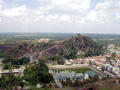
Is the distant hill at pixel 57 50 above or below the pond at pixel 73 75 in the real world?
above

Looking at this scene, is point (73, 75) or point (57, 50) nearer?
point (73, 75)

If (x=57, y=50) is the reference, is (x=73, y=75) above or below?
below

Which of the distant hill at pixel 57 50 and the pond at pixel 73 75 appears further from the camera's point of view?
the distant hill at pixel 57 50

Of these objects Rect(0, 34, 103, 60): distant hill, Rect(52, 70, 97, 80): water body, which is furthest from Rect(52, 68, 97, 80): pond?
Rect(0, 34, 103, 60): distant hill

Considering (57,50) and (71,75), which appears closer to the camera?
(71,75)

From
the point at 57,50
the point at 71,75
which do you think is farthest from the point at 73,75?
the point at 57,50

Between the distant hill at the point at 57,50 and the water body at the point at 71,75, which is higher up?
the distant hill at the point at 57,50

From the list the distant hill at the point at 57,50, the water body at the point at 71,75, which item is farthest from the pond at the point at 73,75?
the distant hill at the point at 57,50

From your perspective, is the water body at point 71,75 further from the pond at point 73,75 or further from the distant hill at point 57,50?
the distant hill at point 57,50

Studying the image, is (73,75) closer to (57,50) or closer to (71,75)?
(71,75)

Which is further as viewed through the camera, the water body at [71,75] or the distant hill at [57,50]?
the distant hill at [57,50]

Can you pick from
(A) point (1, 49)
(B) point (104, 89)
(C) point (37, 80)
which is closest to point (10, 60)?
(C) point (37, 80)

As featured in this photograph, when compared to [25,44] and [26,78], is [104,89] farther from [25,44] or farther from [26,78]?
[25,44]
